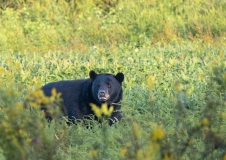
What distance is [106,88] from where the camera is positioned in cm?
669

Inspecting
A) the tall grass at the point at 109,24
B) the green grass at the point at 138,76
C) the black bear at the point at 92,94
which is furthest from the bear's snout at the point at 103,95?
the tall grass at the point at 109,24

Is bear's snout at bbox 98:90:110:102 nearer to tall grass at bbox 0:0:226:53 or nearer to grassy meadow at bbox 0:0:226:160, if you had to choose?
grassy meadow at bbox 0:0:226:160

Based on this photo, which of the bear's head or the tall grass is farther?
the tall grass

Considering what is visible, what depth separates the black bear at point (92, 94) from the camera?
22.0ft

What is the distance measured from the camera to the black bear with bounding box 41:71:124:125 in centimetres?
672

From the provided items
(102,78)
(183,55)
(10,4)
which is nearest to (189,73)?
(183,55)

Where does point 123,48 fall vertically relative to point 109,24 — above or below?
below

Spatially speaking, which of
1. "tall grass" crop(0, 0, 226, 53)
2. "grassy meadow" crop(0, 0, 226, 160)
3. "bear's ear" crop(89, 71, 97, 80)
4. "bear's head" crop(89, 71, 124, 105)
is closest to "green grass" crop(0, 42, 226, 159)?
"grassy meadow" crop(0, 0, 226, 160)

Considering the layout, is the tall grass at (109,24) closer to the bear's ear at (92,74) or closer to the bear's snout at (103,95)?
the bear's ear at (92,74)

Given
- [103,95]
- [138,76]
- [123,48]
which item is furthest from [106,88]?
[123,48]

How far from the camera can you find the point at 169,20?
1509cm

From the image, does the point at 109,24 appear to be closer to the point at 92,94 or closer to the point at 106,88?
the point at 92,94

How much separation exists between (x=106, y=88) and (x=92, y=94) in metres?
0.30

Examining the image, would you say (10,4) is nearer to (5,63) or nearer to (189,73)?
(5,63)
